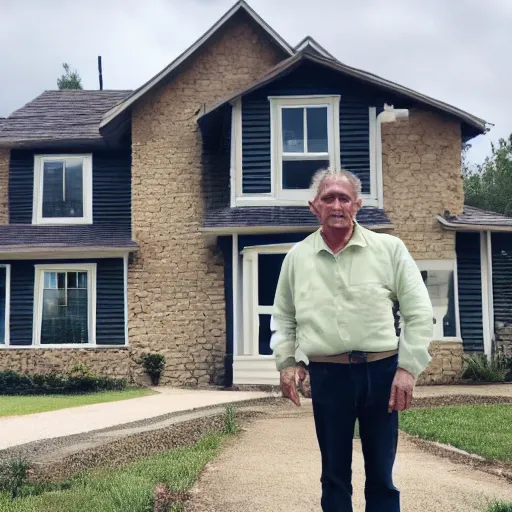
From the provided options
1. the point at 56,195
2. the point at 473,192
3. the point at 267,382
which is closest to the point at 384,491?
the point at 267,382

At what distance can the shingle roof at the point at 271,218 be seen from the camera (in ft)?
44.7

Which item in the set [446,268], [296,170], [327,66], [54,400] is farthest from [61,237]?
[446,268]

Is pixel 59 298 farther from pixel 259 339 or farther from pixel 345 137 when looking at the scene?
pixel 345 137

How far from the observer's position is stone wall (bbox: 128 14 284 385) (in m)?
15.2

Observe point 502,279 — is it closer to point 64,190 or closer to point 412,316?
point 64,190

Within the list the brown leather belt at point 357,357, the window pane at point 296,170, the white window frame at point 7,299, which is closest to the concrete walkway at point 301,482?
the brown leather belt at point 357,357

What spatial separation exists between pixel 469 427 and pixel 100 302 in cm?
950

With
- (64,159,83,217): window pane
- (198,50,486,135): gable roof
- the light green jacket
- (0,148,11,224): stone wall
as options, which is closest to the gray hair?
the light green jacket

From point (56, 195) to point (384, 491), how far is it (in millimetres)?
14489

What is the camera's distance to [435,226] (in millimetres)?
14586

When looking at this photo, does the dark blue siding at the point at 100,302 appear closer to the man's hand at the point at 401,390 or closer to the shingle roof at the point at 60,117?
the shingle roof at the point at 60,117

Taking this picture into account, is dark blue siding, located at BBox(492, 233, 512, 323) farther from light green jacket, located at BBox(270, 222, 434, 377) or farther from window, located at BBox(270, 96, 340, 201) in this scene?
light green jacket, located at BBox(270, 222, 434, 377)

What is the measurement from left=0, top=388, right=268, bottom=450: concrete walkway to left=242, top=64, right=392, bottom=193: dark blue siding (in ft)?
14.0

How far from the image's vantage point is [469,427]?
8.32 m
